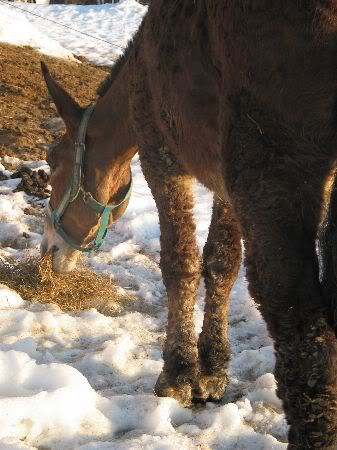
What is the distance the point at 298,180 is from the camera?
1727 mm

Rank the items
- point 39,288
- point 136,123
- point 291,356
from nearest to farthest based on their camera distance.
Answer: point 291,356 → point 136,123 → point 39,288

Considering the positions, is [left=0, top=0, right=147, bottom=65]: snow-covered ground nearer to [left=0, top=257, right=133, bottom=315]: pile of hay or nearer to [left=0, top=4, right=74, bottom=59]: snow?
[left=0, top=4, right=74, bottom=59]: snow

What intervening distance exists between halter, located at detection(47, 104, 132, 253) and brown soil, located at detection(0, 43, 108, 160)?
3773 millimetres

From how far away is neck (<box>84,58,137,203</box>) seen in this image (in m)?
3.52

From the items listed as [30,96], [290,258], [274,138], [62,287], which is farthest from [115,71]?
[30,96]

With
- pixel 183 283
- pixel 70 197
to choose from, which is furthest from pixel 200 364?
pixel 70 197

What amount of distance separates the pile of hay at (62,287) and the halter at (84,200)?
0.44m

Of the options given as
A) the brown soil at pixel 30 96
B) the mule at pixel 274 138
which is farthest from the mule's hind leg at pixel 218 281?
the brown soil at pixel 30 96

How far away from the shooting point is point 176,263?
3.28m

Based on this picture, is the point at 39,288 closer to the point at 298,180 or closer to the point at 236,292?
the point at 236,292

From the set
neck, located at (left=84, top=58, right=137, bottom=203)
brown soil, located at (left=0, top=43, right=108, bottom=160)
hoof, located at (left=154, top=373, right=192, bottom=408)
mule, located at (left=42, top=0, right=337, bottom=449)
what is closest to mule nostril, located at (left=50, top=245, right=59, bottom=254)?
neck, located at (left=84, top=58, right=137, bottom=203)

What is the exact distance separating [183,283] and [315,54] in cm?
193

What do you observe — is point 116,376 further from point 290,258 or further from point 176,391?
point 290,258

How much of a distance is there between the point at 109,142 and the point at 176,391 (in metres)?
1.64
